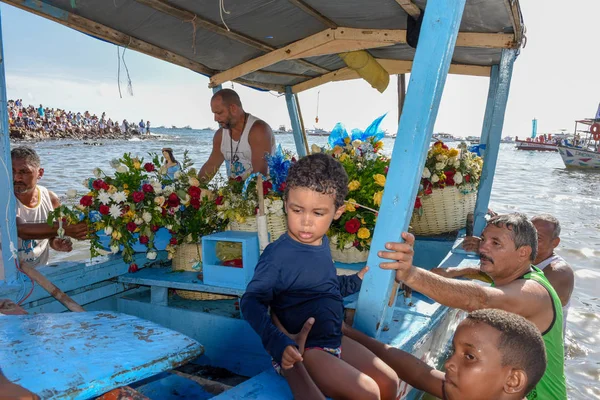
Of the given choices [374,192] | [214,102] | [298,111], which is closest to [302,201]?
[374,192]

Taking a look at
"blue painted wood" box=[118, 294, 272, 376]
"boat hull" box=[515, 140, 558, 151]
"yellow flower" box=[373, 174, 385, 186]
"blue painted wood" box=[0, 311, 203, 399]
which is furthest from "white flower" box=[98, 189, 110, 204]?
"boat hull" box=[515, 140, 558, 151]

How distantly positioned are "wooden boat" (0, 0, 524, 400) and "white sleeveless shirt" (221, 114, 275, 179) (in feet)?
2.73

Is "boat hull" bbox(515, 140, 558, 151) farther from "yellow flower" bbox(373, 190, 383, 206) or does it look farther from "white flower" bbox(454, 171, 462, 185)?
"yellow flower" bbox(373, 190, 383, 206)

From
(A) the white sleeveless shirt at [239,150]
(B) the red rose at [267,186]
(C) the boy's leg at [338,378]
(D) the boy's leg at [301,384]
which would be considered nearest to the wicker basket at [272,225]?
(B) the red rose at [267,186]

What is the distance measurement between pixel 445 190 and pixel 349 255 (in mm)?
1668

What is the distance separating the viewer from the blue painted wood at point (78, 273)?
291cm

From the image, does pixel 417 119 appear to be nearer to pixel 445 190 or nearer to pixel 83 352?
pixel 83 352

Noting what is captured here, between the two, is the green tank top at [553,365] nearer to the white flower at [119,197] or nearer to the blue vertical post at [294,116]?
the white flower at [119,197]

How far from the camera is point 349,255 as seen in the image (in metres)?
3.29

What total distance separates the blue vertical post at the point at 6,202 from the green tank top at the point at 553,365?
2.98 meters

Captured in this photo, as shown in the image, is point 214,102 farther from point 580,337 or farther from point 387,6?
point 580,337

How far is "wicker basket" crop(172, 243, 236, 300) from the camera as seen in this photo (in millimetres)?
3377

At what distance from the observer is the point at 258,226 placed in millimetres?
2951

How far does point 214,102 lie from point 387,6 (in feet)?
5.89
